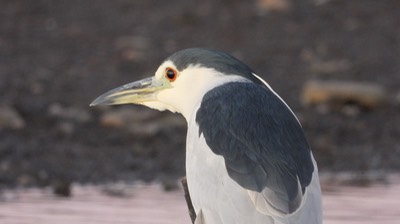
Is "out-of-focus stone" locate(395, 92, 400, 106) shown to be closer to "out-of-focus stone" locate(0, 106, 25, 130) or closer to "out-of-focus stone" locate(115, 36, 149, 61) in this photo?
"out-of-focus stone" locate(115, 36, 149, 61)

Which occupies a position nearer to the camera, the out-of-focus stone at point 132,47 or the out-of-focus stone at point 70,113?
the out-of-focus stone at point 70,113

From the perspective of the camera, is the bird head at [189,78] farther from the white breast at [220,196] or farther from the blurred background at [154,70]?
the blurred background at [154,70]

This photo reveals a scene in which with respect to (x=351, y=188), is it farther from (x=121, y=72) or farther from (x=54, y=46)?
(x=54, y=46)

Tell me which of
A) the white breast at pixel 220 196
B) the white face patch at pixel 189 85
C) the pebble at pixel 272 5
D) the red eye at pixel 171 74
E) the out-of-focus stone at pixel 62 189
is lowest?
the white breast at pixel 220 196

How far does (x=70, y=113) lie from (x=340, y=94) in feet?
7.56

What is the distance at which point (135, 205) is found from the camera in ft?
30.6

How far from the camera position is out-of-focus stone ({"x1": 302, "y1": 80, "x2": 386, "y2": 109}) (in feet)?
39.3

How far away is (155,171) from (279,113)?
4.04m

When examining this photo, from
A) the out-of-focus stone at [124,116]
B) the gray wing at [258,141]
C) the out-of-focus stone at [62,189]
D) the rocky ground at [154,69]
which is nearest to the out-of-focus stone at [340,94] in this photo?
the rocky ground at [154,69]

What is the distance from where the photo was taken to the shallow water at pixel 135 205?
8.81 meters

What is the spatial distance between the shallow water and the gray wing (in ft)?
7.71

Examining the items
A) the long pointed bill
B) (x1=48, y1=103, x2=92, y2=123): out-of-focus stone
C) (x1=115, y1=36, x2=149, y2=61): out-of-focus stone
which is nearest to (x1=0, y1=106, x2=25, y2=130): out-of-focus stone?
(x1=48, y1=103, x2=92, y2=123): out-of-focus stone

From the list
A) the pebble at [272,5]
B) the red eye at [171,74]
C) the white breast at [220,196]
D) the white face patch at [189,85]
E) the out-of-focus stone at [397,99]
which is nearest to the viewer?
the white breast at [220,196]

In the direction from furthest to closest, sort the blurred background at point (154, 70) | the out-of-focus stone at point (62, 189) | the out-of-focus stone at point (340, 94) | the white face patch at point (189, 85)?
the out-of-focus stone at point (340, 94)
the blurred background at point (154, 70)
the out-of-focus stone at point (62, 189)
the white face patch at point (189, 85)
